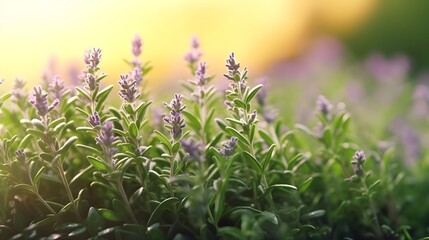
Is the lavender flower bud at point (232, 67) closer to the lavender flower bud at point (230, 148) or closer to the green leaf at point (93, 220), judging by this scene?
the lavender flower bud at point (230, 148)

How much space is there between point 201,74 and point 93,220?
61cm

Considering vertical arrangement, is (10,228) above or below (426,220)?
above

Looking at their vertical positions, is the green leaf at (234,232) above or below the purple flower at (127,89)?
below

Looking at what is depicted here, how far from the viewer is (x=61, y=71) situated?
15.6 ft

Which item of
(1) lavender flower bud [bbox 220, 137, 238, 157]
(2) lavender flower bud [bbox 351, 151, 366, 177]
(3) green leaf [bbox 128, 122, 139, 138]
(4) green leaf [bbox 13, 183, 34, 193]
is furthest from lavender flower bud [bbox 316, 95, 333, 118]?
(4) green leaf [bbox 13, 183, 34, 193]

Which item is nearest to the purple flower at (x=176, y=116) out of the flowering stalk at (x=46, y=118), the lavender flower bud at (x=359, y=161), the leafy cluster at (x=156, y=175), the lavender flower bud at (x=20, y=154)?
the leafy cluster at (x=156, y=175)

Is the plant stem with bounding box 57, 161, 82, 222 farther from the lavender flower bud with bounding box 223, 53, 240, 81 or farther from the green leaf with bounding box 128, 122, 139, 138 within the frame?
the lavender flower bud with bounding box 223, 53, 240, 81

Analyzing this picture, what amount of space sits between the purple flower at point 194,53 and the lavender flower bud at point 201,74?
41cm

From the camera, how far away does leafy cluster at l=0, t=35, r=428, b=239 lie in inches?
68.8

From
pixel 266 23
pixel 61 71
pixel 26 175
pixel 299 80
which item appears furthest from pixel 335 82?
pixel 266 23

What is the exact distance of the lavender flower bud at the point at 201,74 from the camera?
6.40 ft

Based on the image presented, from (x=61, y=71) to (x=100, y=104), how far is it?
297cm

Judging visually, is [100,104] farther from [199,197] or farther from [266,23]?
[266,23]

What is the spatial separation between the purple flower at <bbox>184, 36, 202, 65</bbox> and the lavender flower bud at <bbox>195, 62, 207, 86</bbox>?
405 millimetres
